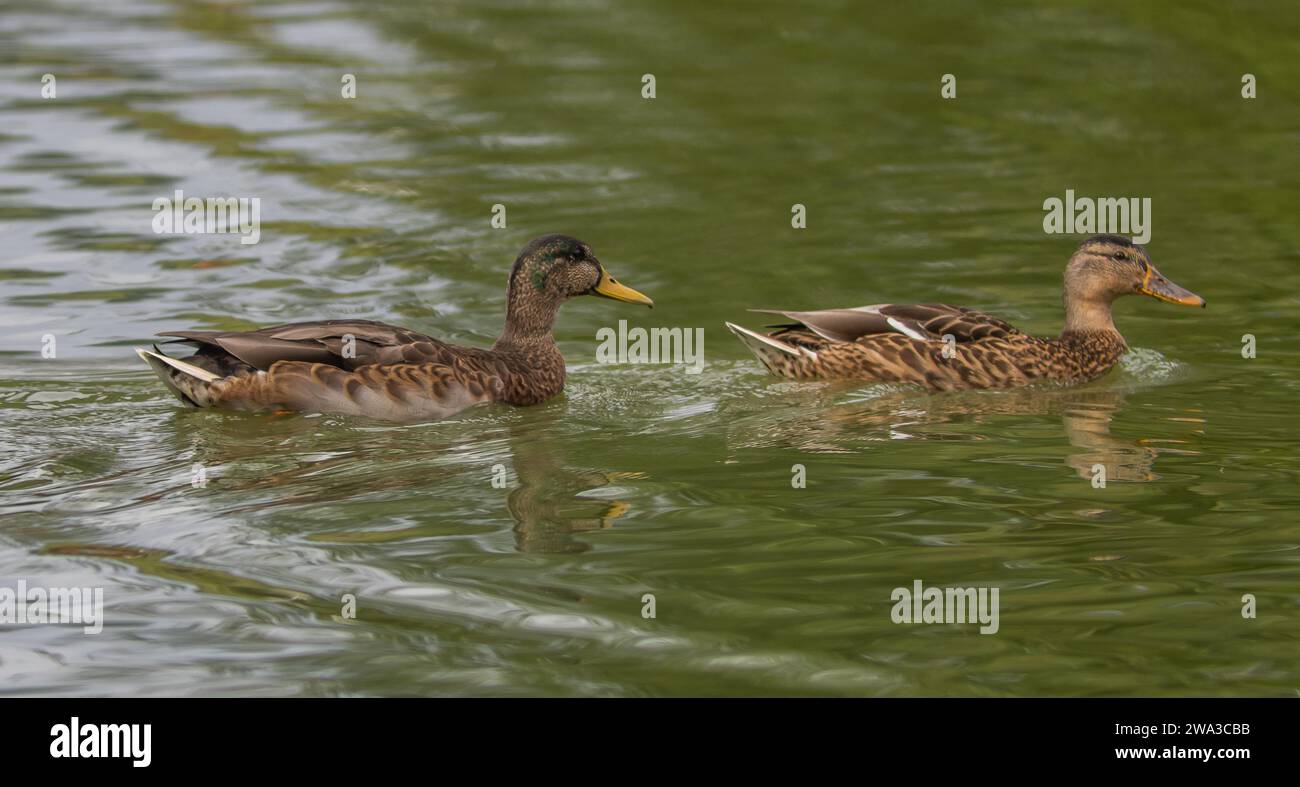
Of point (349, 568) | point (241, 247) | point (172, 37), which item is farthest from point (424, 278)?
point (172, 37)

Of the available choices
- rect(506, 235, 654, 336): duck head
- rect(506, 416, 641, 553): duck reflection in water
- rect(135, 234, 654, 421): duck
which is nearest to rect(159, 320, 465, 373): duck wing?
rect(135, 234, 654, 421): duck

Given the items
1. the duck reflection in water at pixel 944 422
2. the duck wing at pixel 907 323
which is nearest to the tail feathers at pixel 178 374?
the duck reflection in water at pixel 944 422

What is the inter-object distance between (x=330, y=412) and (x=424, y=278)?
4.26 meters

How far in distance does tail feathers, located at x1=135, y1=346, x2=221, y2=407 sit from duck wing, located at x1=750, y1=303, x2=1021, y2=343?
139 inches

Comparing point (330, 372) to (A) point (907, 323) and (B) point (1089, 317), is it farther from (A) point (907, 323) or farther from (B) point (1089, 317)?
(B) point (1089, 317)

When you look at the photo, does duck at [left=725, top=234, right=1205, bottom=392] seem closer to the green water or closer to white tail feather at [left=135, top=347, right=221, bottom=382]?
the green water

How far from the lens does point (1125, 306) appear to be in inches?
581

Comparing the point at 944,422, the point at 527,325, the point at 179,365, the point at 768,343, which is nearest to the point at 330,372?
the point at 179,365

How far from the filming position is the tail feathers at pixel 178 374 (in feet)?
35.7

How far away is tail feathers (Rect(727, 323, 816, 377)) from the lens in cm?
1211

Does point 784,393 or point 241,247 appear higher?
point 241,247

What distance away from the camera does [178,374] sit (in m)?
11.0

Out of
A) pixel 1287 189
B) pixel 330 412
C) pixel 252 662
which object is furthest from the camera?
pixel 1287 189

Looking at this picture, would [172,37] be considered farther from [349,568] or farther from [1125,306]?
[349,568]
